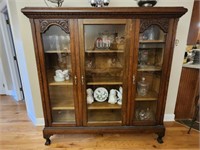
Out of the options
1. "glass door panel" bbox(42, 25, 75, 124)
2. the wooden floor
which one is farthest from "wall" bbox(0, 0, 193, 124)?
"glass door panel" bbox(42, 25, 75, 124)

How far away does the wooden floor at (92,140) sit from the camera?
1836mm

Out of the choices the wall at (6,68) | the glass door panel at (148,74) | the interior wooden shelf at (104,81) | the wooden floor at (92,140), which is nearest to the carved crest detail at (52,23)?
the interior wooden shelf at (104,81)

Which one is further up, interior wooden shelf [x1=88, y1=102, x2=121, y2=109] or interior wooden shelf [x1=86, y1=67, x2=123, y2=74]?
interior wooden shelf [x1=86, y1=67, x2=123, y2=74]

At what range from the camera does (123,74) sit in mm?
1637

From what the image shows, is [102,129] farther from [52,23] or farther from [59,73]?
[52,23]

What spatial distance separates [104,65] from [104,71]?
0.08 m

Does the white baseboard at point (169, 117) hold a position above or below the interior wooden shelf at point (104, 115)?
below

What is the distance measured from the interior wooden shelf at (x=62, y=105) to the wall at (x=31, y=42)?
0.45 meters

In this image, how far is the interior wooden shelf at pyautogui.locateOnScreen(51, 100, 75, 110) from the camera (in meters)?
1.80

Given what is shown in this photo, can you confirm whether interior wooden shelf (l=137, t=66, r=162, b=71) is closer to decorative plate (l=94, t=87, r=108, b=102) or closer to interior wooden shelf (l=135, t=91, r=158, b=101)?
interior wooden shelf (l=135, t=91, r=158, b=101)

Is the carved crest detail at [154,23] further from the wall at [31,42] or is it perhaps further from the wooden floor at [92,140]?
the wooden floor at [92,140]

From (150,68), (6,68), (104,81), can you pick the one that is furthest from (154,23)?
(6,68)

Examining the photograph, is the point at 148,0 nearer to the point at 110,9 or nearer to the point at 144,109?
the point at 110,9

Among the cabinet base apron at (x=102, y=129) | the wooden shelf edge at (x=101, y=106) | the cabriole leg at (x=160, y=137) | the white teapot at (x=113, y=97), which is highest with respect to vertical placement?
the white teapot at (x=113, y=97)
